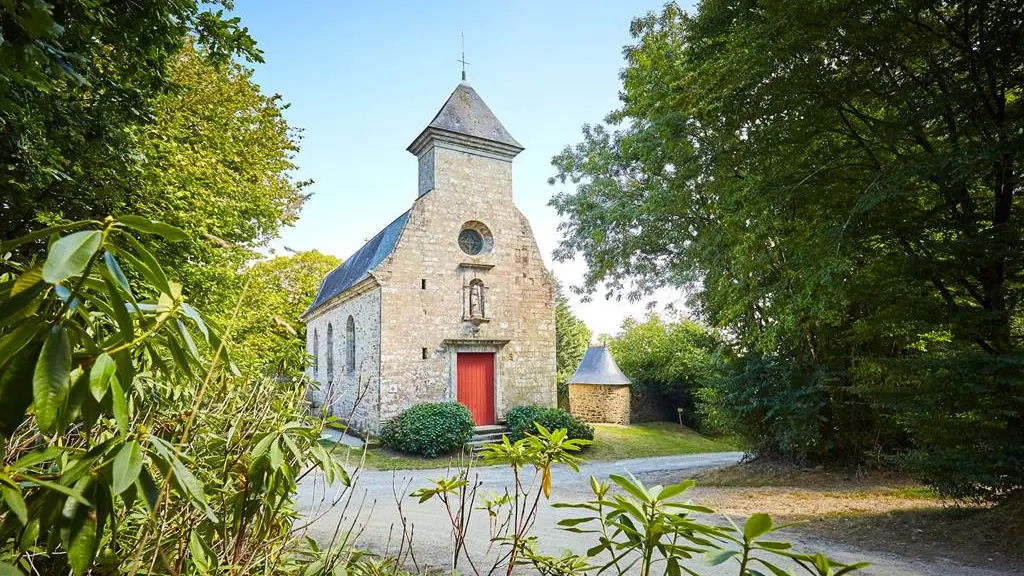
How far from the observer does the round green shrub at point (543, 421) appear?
549 inches

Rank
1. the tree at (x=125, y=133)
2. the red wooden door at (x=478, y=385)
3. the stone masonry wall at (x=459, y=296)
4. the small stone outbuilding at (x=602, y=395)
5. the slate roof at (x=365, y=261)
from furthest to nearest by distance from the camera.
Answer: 1. the small stone outbuilding at (x=602, y=395)
2. the slate roof at (x=365, y=261)
3. the red wooden door at (x=478, y=385)
4. the stone masonry wall at (x=459, y=296)
5. the tree at (x=125, y=133)

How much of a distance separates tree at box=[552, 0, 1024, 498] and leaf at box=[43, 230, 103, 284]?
5.99 metres

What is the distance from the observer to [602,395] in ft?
63.0

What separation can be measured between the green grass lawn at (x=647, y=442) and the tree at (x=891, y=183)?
6961 mm

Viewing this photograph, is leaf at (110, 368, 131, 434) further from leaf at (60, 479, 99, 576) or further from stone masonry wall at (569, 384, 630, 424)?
stone masonry wall at (569, 384, 630, 424)

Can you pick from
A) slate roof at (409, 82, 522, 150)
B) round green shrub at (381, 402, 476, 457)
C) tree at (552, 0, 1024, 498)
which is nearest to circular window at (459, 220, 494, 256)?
slate roof at (409, 82, 522, 150)

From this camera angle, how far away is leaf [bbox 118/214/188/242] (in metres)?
0.77

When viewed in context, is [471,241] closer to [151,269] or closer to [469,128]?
[469,128]

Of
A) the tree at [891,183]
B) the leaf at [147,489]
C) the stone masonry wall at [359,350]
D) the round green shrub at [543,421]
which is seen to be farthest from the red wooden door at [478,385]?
the leaf at [147,489]

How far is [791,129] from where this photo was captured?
643cm

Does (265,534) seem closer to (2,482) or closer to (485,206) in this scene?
(2,482)

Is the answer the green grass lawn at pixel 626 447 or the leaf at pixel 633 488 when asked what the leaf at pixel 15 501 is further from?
the green grass lawn at pixel 626 447

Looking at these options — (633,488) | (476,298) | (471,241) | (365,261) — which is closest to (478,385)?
(476,298)

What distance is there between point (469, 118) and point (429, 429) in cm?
924
